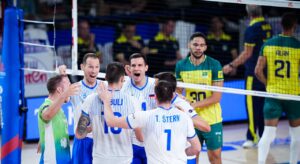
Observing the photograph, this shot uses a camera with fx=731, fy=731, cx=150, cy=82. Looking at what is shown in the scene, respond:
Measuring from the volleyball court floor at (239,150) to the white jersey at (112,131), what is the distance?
4.03m

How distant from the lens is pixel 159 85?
8039mm

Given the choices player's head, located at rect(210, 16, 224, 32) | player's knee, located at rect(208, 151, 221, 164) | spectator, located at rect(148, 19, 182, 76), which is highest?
player's head, located at rect(210, 16, 224, 32)

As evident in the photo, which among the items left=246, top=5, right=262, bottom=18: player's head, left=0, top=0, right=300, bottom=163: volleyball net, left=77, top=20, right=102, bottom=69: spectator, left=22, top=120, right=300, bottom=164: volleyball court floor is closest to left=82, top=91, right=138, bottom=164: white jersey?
left=22, top=120, right=300, bottom=164: volleyball court floor

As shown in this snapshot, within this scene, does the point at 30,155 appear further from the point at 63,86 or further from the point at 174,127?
the point at 174,127

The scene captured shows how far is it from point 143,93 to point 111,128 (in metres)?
1.01

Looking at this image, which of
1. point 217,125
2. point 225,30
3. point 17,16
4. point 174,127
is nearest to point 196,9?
point 225,30

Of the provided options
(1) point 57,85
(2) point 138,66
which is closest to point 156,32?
(2) point 138,66

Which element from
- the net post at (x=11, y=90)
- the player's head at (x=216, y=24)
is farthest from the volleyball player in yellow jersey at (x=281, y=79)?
the player's head at (x=216, y=24)

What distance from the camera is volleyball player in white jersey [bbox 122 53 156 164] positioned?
9.39m

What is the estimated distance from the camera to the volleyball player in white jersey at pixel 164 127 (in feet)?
26.6

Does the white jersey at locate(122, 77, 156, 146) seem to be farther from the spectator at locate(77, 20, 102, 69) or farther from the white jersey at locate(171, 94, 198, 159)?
the spectator at locate(77, 20, 102, 69)

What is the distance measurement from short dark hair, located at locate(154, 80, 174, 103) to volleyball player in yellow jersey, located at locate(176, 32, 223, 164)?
239 centimetres

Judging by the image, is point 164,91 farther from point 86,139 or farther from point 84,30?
point 84,30

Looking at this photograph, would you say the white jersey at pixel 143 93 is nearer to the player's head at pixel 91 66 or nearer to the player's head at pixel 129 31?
the player's head at pixel 91 66
